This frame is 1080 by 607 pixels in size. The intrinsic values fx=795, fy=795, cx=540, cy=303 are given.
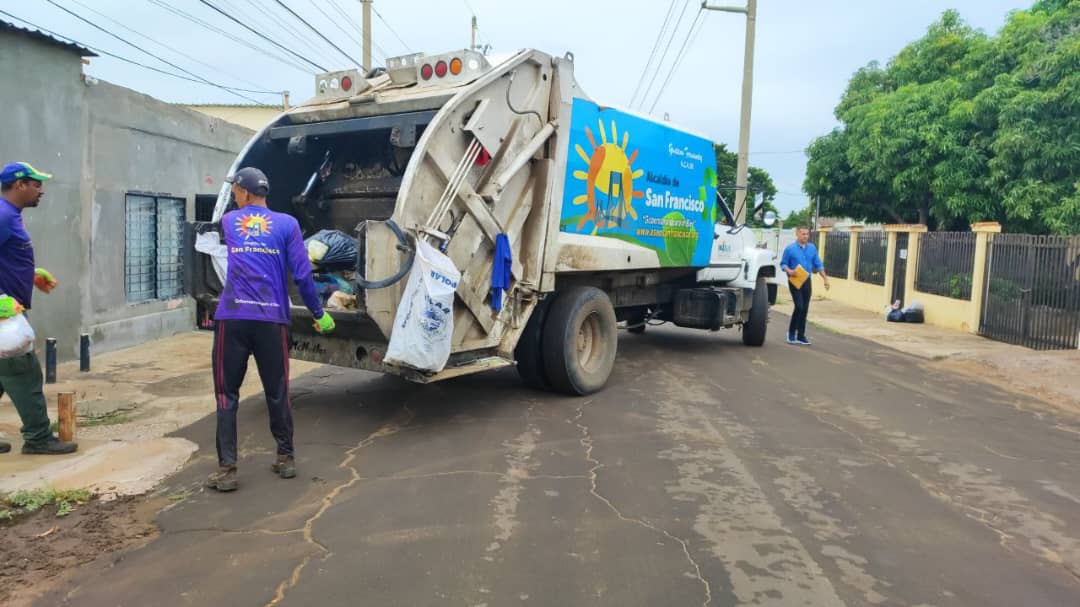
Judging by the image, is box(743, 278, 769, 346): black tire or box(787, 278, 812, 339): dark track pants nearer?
box(743, 278, 769, 346): black tire

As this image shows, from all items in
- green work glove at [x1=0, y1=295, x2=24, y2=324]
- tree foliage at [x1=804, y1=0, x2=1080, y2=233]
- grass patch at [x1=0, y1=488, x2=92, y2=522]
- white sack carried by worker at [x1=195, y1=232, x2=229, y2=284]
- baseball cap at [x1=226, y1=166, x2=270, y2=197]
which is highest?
tree foliage at [x1=804, y1=0, x2=1080, y2=233]

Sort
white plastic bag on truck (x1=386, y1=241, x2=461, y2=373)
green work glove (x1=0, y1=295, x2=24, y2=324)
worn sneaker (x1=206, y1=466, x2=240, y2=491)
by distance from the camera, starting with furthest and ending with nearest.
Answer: white plastic bag on truck (x1=386, y1=241, x2=461, y2=373)
green work glove (x1=0, y1=295, x2=24, y2=324)
worn sneaker (x1=206, y1=466, x2=240, y2=491)

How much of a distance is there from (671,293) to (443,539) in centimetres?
657

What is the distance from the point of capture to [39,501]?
412 centimetres

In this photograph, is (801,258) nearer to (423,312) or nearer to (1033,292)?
(1033,292)

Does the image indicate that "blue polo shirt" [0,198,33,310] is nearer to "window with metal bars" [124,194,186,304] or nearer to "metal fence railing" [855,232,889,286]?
"window with metal bars" [124,194,186,304]

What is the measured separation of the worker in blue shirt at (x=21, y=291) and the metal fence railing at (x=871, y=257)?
642 inches

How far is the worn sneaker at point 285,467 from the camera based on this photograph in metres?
4.64

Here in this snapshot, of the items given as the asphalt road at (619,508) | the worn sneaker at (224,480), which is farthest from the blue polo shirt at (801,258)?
the worn sneaker at (224,480)

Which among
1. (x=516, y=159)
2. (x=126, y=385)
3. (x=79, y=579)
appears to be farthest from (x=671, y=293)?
(x=79, y=579)

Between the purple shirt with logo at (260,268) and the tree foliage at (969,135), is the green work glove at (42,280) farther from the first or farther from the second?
the tree foliage at (969,135)

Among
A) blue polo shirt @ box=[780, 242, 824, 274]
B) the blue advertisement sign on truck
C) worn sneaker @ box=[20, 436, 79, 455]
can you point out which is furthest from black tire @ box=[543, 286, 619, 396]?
blue polo shirt @ box=[780, 242, 824, 274]

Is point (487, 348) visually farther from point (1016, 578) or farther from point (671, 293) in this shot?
point (671, 293)

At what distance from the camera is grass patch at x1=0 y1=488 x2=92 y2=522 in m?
4.01
